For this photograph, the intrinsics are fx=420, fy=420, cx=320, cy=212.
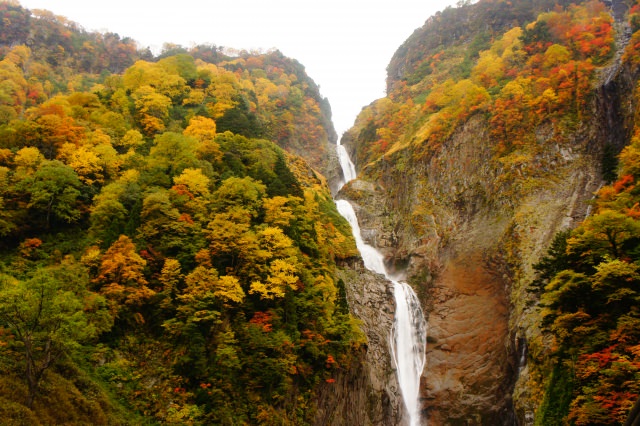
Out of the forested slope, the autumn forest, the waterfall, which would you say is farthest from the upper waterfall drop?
the forested slope

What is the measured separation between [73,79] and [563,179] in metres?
65.0

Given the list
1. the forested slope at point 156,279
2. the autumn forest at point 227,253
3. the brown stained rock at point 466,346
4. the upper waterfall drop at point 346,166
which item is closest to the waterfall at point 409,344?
the brown stained rock at point 466,346

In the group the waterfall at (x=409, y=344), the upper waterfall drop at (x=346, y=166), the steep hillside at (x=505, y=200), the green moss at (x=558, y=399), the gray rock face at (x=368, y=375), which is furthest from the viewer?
the upper waterfall drop at (x=346, y=166)

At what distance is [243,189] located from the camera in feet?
87.0

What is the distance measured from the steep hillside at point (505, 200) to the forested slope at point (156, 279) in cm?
1150

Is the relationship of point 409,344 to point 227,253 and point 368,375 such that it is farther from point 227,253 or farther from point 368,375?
point 227,253

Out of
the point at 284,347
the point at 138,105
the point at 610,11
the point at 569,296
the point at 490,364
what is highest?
the point at 610,11

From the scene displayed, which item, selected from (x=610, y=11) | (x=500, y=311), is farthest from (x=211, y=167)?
(x=610, y=11)

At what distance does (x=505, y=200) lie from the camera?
39.7 meters

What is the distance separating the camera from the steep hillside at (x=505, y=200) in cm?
2908

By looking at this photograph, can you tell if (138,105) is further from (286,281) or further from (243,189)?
(286,281)

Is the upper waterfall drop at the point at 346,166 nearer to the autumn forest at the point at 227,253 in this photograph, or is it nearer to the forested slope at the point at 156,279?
the autumn forest at the point at 227,253

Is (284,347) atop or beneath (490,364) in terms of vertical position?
atop

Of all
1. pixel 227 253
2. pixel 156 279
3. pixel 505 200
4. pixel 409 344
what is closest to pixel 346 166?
pixel 505 200
